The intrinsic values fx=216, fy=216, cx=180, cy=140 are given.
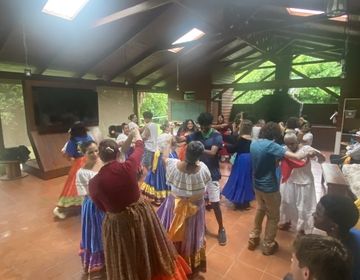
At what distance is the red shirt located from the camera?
1.29 metres

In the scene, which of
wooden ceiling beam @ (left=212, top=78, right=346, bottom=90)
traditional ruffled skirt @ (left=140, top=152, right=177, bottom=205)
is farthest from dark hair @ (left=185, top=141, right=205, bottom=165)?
wooden ceiling beam @ (left=212, top=78, right=346, bottom=90)

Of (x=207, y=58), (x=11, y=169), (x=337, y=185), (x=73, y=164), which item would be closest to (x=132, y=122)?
(x=73, y=164)

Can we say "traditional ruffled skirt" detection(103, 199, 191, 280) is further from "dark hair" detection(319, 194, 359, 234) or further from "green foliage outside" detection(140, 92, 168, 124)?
"green foliage outside" detection(140, 92, 168, 124)

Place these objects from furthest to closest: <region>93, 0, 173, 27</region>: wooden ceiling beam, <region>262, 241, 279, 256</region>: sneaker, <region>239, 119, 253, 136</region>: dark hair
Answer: <region>93, 0, 173, 27</region>: wooden ceiling beam → <region>239, 119, 253, 136</region>: dark hair → <region>262, 241, 279, 256</region>: sneaker

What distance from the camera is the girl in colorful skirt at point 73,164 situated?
300cm

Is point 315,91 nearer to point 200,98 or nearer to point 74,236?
point 200,98

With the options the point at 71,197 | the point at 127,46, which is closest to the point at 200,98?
the point at 127,46

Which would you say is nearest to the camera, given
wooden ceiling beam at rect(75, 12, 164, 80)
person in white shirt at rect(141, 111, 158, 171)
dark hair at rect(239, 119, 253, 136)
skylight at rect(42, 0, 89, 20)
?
dark hair at rect(239, 119, 253, 136)

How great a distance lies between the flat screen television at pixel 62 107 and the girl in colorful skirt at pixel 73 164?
9.54 feet

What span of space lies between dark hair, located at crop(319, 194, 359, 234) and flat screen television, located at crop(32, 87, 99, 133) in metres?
5.91

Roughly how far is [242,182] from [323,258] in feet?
8.58

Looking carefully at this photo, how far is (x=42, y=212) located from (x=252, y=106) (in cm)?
904

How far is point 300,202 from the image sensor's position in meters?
2.45

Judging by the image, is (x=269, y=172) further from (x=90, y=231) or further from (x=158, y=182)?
(x=158, y=182)
